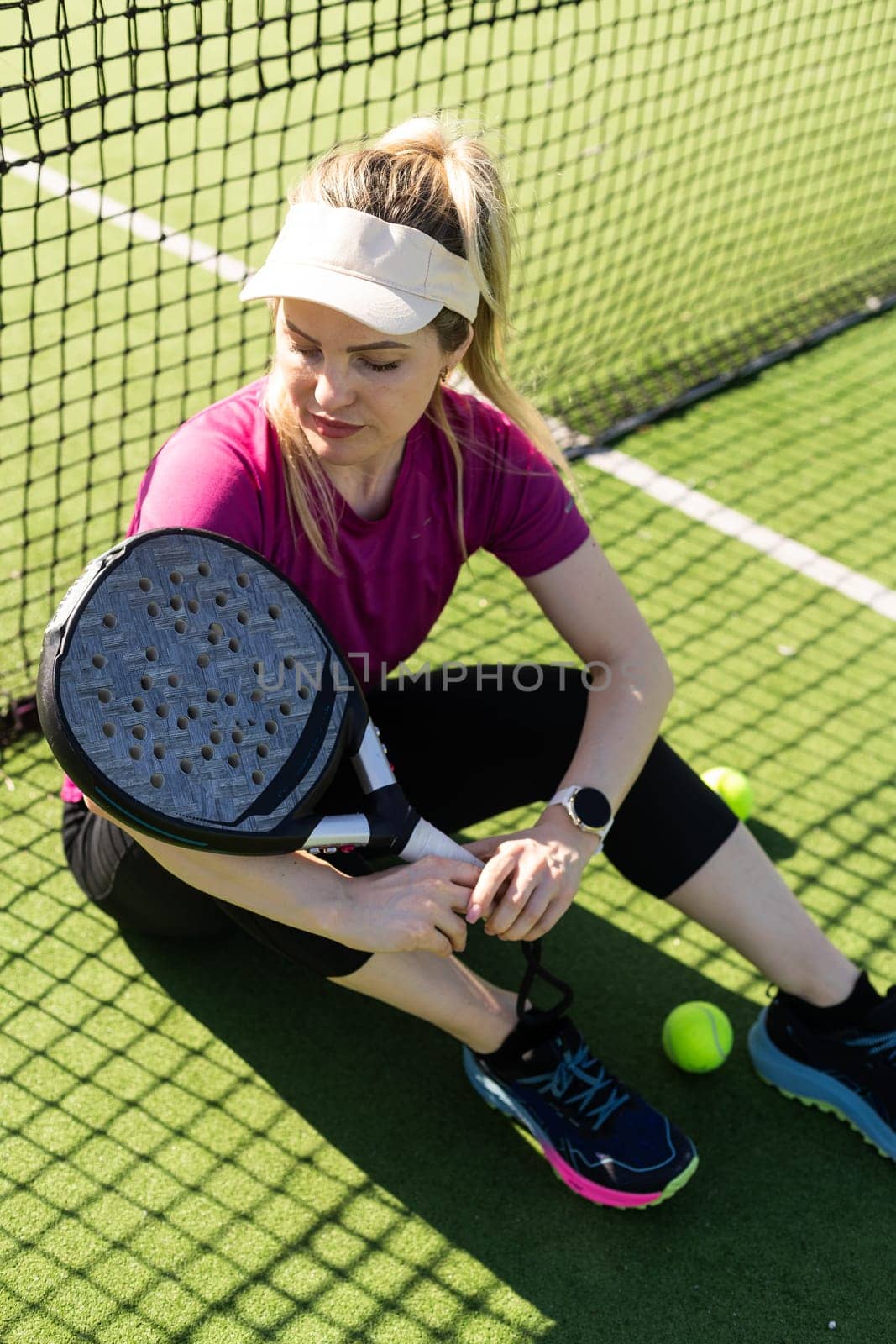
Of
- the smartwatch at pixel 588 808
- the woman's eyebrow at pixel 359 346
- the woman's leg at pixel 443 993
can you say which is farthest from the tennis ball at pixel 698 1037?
the woman's eyebrow at pixel 359 346

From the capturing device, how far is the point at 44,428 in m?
3.63

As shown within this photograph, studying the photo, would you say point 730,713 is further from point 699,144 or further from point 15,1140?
point 699,144

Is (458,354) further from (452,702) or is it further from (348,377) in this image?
(452,702)

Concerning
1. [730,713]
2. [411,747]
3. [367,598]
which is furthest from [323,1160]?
[730,713]

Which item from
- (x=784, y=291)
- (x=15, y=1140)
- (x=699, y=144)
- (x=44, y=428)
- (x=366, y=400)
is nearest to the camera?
(x=366, y=400)

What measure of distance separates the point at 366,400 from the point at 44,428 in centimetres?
211

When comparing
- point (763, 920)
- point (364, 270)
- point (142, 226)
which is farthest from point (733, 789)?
point (142, 226)

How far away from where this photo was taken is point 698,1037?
2.20 m

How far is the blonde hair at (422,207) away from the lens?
1817 millimetres

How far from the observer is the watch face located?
6.36 feet

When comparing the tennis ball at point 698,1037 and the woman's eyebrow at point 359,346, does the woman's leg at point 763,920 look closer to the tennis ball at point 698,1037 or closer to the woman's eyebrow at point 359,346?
the tennis ball at point 698,1037

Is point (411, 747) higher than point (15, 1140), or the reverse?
point (411, 747)

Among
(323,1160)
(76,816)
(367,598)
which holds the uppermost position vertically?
(367,598)

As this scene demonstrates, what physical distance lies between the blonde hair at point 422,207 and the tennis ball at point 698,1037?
3.12ft
